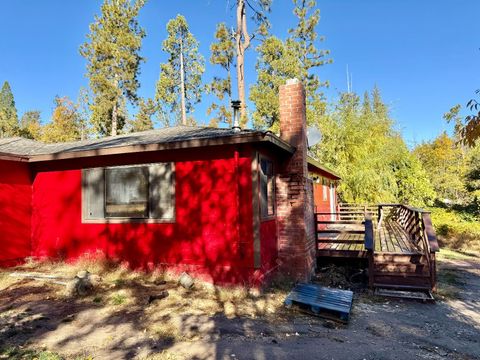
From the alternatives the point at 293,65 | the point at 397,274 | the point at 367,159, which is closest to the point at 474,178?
the point at 367,159

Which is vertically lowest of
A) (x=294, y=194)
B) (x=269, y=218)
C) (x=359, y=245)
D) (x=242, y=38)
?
(x=359, y=245)

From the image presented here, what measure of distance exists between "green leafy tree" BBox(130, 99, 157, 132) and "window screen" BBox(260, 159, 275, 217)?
22.2 metres

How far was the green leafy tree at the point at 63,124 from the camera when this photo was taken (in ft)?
107

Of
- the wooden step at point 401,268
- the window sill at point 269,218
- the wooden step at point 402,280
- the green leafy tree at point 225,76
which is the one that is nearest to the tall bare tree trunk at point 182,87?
the green leafy tree at point 225,76

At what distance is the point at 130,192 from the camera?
7.44 metres

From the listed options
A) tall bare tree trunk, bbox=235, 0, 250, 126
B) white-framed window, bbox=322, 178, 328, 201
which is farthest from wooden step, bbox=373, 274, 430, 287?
tall bare tree trunk, bbox=235, 0, 250, 126

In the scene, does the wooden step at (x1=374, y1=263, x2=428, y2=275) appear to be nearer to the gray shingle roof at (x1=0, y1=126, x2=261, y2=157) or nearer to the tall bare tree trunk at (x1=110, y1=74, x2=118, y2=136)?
the gray shingle roof at (x1=0, y1=126, x2=261, y2=157)

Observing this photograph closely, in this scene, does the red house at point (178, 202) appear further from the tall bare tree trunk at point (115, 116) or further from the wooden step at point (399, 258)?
the tall bare tree trunk at point (115, 116)

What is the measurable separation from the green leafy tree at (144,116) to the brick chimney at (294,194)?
71.9ft

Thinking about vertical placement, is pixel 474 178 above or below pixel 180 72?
below

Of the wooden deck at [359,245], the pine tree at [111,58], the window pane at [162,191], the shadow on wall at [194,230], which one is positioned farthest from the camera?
the pine tree at [111,58]

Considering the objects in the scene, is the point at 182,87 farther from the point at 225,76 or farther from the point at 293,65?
the point at 293,65

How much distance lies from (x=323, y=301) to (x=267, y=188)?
2.51 metres

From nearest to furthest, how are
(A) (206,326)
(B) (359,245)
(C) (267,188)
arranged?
(A) (206,326)
(C) (267,188)
(B) (359,245)
